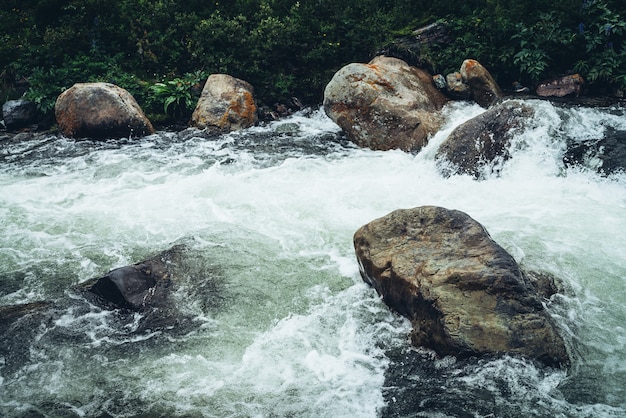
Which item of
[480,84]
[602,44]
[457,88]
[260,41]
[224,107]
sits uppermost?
[602,44]

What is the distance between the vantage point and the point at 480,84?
45.5 feet

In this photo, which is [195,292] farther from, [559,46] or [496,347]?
[559,46]

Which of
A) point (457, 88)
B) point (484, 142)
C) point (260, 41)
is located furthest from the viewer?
point (260, 41)

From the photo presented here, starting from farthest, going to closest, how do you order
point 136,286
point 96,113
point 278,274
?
1. point 96,113
2. point 278,274
3. point 136,286

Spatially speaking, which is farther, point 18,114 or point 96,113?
point 18,114

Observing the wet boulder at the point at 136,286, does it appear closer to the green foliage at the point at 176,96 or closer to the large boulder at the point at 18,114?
the green foliage at the point at 176,96

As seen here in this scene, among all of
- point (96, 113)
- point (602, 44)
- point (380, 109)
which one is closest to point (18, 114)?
point (96, 113)

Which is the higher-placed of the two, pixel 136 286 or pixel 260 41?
pixel 260 41

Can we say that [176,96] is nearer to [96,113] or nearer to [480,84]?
[96,113]

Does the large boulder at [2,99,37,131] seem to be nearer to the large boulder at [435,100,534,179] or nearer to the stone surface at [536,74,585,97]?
the large boulder at [435,100,534,179]

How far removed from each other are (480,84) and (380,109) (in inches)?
138

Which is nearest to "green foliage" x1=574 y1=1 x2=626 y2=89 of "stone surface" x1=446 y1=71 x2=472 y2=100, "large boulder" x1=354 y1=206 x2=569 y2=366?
"stone surface" x1=446 y1=71 x2=472 y2=100

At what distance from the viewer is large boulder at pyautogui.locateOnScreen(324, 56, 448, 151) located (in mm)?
12117

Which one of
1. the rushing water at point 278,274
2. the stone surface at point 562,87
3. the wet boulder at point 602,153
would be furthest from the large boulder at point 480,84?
the wet boulder at point 602,153
